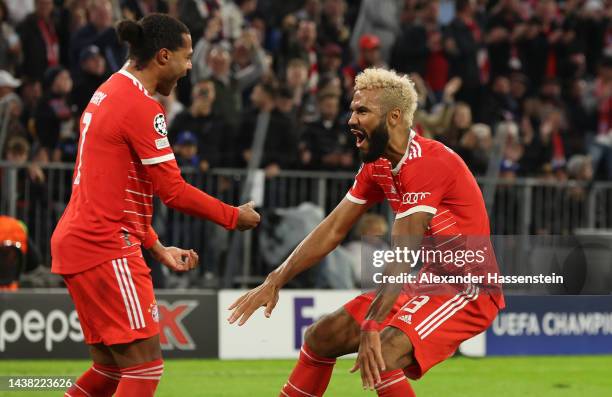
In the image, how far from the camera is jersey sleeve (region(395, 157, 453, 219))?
697cm

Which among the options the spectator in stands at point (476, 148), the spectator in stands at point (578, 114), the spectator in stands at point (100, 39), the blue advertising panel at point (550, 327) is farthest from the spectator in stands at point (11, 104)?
the spectator in stands at point (578, 114)

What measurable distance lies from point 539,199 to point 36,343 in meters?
7.47

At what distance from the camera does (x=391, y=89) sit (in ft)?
23.6

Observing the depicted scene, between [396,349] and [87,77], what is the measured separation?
8.74 m

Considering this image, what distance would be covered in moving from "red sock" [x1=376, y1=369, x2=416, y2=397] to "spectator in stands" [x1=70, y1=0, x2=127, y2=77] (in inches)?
363

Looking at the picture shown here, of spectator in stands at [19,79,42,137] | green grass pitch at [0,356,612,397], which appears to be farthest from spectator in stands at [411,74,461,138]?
spectator in stands at [19,79,42,137]

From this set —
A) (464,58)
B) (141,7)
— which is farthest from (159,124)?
(464,58)

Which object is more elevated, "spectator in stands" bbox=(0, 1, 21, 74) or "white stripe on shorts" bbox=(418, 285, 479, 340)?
"spectator in stands" bbox=(0, 1, 21, 74)

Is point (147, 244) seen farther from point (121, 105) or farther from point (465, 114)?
point (465, 114)

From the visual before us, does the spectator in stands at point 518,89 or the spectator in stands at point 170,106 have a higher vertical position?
the spectator in stands at point 518,89

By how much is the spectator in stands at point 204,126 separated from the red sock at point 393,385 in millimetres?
8087

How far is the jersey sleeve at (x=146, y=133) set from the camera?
21.7ft

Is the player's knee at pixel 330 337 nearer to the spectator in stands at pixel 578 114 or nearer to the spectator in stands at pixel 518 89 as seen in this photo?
the spectator in stands at pixel 578 114

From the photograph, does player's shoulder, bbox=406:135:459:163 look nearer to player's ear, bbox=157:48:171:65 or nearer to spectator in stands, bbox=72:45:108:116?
player's ear, bbox=157:48:171:65
